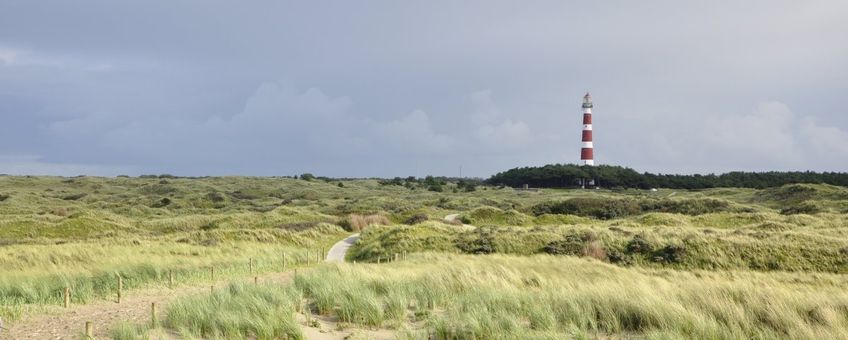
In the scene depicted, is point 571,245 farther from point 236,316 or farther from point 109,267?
point 236,316

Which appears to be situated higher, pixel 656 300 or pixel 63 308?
pixel 656 300

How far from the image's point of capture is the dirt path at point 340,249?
31.7 metres

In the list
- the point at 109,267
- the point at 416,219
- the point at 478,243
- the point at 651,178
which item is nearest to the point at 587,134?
the point at 651,178

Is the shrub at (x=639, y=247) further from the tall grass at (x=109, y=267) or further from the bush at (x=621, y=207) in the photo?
the bush at (x=621, y=207)

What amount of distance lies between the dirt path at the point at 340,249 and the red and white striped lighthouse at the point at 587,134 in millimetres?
84674

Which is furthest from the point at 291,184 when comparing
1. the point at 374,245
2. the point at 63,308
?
the point at 63,308

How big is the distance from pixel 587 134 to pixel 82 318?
4518 inches

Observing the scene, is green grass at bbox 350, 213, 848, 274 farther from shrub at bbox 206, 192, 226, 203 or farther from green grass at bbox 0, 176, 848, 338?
shrub at bbox 206, 192, 226, 203

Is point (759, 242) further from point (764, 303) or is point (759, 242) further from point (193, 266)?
point (193, 266)

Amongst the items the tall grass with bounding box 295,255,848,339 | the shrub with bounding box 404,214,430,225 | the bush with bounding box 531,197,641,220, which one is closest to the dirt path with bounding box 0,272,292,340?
the tall grass with bounding box 295,255,848,339

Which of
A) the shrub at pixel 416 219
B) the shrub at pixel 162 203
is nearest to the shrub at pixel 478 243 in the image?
the shrub at pixel 416 219

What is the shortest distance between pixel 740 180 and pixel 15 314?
14097 cm

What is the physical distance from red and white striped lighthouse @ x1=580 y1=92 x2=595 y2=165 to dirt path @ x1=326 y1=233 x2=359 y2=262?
84.7m

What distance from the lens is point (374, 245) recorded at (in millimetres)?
34812
